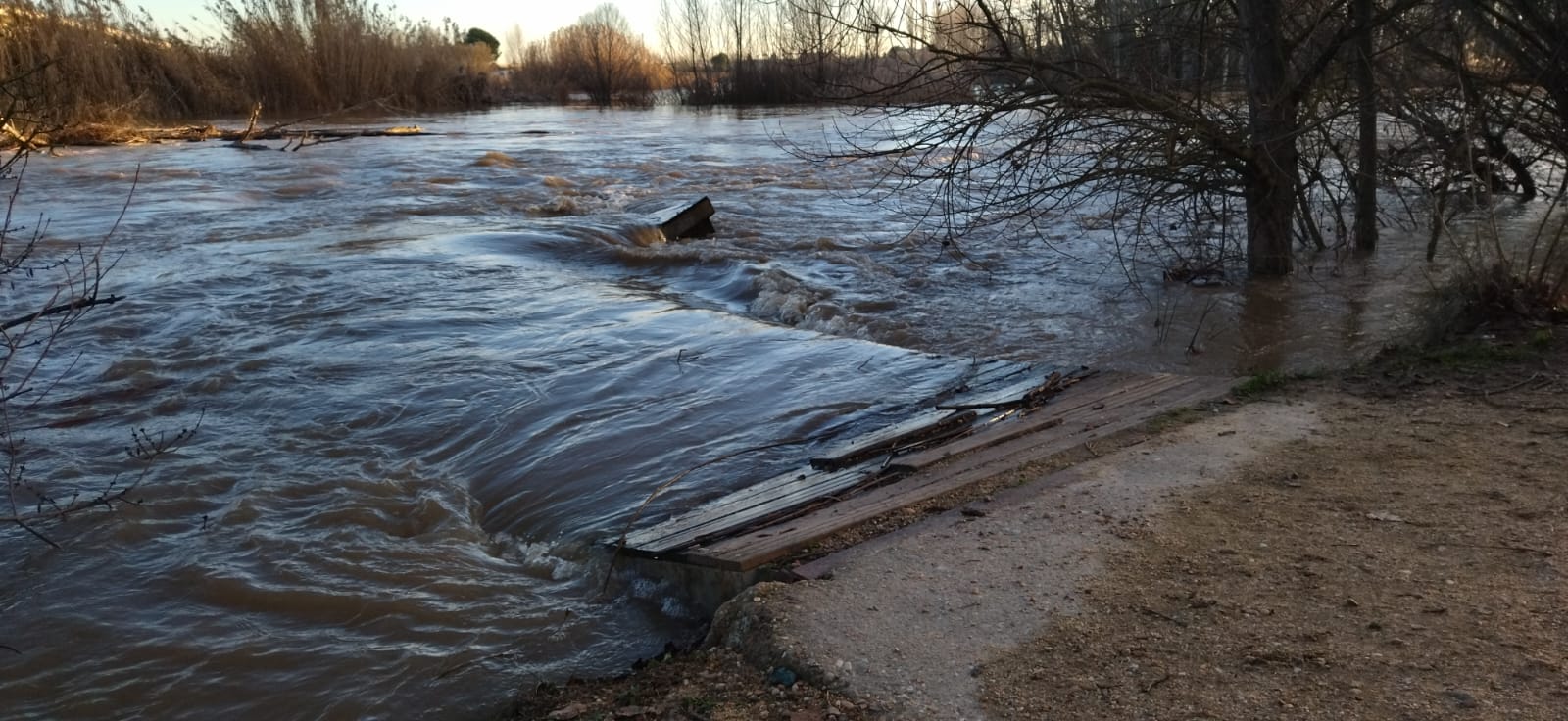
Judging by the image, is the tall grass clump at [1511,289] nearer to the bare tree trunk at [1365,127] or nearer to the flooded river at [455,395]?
the flooded river at [455,395]

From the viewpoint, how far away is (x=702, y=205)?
1249cm

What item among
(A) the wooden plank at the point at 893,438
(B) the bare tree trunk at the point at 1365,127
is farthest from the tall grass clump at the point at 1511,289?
(A) the wooden plank at the point at 893,438

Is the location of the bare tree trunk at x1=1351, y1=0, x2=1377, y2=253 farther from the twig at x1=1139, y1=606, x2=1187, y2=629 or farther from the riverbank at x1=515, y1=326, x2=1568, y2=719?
the twig at x1=1139, y1=606, x2=1187, y2=629

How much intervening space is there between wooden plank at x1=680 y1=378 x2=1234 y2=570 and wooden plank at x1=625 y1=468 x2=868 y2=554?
16 centimetres

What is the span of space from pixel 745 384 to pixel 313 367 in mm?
2783

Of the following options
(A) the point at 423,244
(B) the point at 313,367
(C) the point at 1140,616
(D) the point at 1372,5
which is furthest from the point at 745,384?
(A) the point at 423,244

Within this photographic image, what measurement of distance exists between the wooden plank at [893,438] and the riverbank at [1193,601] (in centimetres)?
83

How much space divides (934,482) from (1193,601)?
4.43 feet

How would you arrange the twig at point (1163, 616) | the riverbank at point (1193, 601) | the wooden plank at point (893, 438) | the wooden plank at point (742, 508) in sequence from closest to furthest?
the riverbank at point (1193, 601)
the twig at point (1163, 616)
the wooden plank at point (742, 508)
the wooden plank at point (893, 438)

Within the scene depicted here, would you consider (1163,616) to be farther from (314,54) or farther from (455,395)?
(314,54)

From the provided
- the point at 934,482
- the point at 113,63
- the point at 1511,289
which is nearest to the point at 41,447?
the point at 934,482

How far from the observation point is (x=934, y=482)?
14.4 ft

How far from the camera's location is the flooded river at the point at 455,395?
386cm

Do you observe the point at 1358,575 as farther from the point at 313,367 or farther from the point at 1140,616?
the point at 313,367
